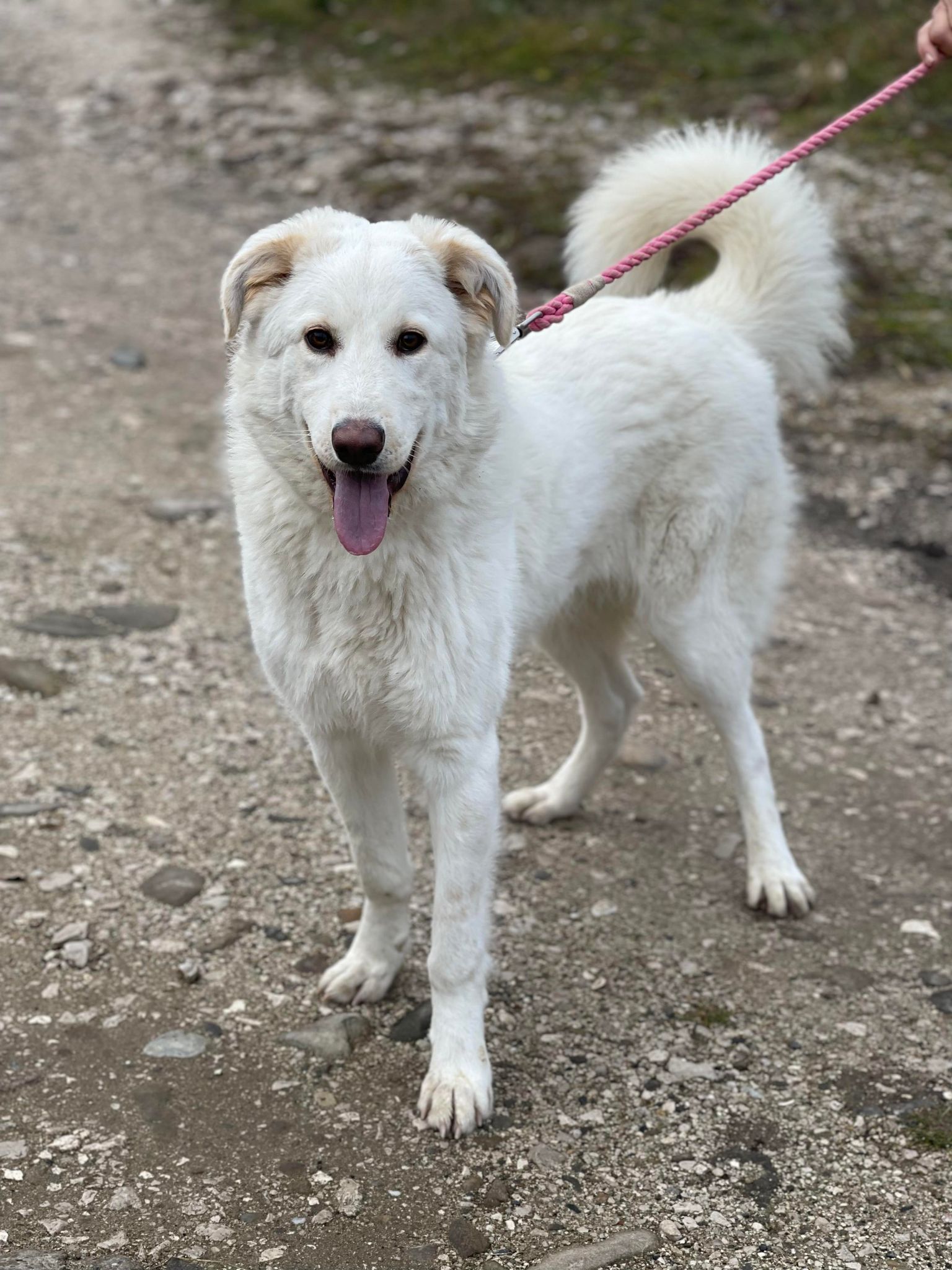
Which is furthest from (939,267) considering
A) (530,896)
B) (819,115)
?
(530,896)

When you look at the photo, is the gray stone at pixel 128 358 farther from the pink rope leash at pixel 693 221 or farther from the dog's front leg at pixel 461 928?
the dog's front leg at pixel 461 928

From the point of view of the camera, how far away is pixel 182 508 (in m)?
5.46

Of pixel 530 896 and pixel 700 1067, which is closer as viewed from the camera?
pixel 700 1067

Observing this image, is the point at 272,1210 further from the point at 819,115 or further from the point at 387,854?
the point at 819,115

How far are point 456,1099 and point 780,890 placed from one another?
121cm

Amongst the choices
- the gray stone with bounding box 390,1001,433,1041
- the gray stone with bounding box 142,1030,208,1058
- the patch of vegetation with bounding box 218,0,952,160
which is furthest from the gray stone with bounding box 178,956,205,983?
the patch of vegetation with bounding box 218,0,952,160

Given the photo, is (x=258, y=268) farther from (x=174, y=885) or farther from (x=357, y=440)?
(x=174, y=885)

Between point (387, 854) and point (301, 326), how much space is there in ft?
4.10

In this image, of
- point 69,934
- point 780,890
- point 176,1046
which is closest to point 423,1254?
point 176,1046

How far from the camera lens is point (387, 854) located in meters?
3.16

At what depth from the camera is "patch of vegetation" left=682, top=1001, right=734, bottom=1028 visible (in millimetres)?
3260

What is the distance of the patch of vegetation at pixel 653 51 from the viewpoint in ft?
27.1

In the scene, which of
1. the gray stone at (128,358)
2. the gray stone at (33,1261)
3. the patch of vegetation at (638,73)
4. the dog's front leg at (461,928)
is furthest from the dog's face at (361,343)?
the patch of vegetation at (638,73)

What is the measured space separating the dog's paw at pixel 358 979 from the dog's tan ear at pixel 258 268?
1514 mm
